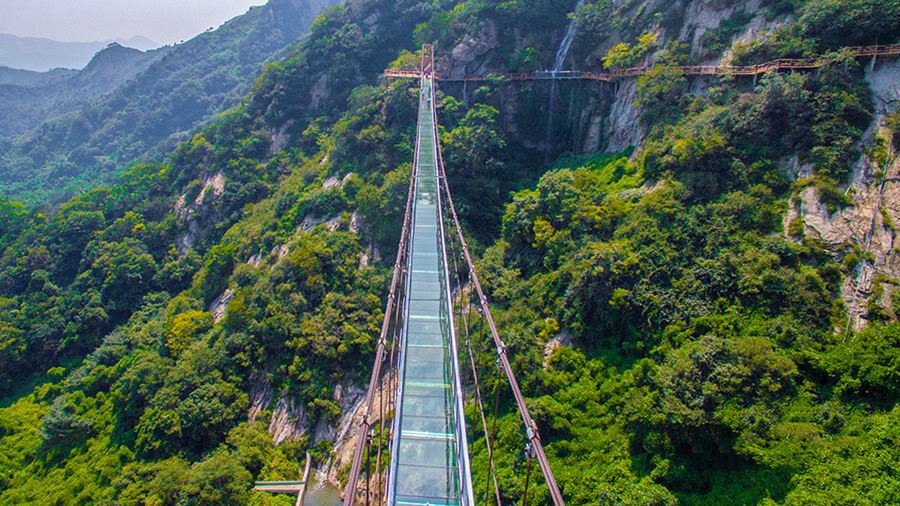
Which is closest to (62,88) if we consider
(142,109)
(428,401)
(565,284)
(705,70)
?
(142,109)

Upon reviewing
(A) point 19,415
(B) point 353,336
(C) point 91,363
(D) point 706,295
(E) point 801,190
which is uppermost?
(E) point 801,190

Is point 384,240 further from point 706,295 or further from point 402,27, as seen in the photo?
point 402,27

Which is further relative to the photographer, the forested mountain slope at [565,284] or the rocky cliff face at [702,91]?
the rocky cliff face at [702,91]

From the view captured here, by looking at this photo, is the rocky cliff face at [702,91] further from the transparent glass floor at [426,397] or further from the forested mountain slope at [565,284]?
the transparent glass floor at [426,397]

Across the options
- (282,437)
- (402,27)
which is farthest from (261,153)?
(282,437)

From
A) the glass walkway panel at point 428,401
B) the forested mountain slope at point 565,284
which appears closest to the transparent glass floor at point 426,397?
the glass walkway panel at point 428,401
